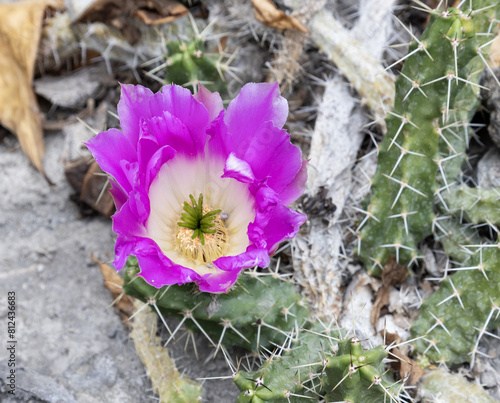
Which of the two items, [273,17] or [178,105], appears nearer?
[178,105]

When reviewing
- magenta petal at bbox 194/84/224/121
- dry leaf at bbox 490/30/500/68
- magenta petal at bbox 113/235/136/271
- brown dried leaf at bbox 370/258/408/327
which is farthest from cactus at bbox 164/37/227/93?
dry leaf at bbox 490/30/500/68

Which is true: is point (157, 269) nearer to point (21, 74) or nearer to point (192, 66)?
point (192, 66)

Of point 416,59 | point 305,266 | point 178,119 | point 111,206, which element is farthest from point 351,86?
point 111,206

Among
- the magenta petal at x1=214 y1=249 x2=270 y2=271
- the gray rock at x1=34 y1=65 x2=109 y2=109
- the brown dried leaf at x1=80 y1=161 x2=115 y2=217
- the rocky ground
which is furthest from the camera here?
the gray rock at x1=34 y1=65 x2=109 y2=109

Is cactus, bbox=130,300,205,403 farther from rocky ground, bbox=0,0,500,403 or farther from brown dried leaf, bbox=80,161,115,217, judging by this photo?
brown dried leaf, bbox=80,161,115,217

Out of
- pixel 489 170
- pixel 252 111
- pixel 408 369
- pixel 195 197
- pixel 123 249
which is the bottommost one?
pixel 408 369

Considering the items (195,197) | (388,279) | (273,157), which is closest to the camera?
(273,157)

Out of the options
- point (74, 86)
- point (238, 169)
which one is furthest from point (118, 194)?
point (74, 86)

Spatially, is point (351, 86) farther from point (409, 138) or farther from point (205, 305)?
point (205, 305)
